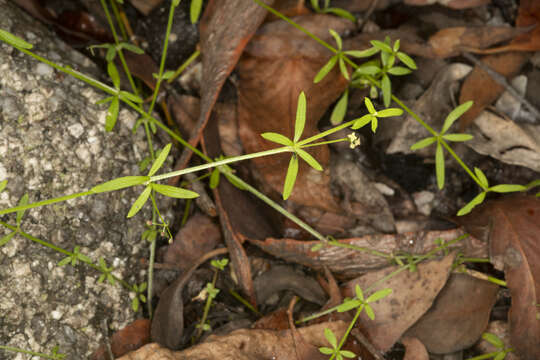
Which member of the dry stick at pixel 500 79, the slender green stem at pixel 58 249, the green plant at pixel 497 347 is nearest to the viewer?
the slender green stem at pixel 58 249

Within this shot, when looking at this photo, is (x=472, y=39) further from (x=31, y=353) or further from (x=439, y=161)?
(x=31, y=353)

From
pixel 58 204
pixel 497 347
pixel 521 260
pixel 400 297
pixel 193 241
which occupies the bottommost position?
pixel 497 347

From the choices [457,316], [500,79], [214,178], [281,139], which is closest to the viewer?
[281,139]

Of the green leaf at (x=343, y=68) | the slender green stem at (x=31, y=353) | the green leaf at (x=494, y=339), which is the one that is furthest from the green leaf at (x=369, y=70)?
the slender green stem at (x=31, y=353)

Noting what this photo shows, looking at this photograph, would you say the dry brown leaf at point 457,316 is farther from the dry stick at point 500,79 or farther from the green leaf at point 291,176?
the green leaf at point 291,176

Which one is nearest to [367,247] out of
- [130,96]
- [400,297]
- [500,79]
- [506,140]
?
[400,297]

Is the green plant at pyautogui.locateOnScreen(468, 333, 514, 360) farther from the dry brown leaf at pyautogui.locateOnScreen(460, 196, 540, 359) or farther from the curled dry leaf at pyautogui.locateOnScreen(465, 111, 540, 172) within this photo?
the curled dry leaf at pyautogui.locateOnScreen(465, 111, 540, 172)
